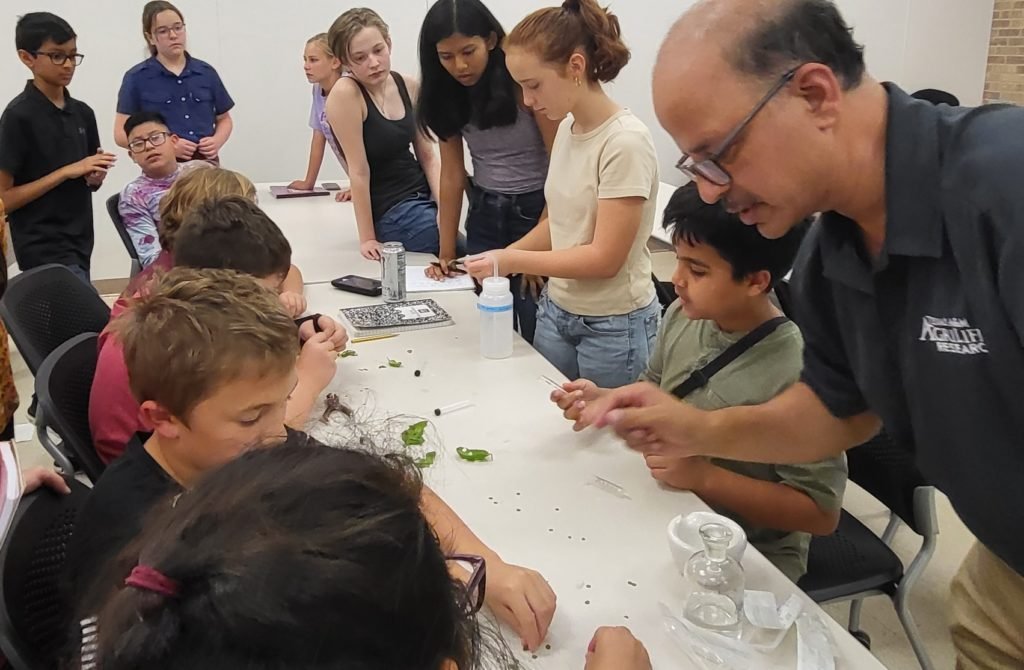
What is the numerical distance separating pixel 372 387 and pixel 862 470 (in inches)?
43.8

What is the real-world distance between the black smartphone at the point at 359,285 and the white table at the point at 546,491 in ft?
1.19

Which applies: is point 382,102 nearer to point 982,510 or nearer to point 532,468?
point 532,468

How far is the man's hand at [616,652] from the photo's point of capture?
1.01 m

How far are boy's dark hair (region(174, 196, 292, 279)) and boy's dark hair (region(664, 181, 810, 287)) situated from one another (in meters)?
1.01

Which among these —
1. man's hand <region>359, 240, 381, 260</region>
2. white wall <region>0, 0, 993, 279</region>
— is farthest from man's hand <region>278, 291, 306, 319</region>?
white wall <region>0, 0, 993, 279</region>

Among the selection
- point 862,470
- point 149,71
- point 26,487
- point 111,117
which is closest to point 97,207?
point 111,117

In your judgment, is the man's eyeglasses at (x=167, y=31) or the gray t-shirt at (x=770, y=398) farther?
the man's eyeglasses at (x=167, y=31)

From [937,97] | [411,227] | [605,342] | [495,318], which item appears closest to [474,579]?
[495,318]

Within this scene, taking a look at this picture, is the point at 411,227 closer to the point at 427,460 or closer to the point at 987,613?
the point at 427,460

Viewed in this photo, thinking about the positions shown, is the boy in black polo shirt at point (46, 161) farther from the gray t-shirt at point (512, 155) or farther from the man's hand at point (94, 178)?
the gray t-shirt at point (512, 155)

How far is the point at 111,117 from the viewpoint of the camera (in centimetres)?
511

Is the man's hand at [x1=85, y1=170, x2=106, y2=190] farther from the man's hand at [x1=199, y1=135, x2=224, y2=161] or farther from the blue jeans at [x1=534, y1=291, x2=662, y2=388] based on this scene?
the blue jeans at [x1=534, y1=291, x2=662, y2=388]

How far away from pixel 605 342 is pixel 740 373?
674 mm

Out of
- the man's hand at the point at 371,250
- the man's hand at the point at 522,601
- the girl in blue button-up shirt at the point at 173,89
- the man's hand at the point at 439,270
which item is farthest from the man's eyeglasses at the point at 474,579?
the girl in blue button-up shirt at the point at 173,89
